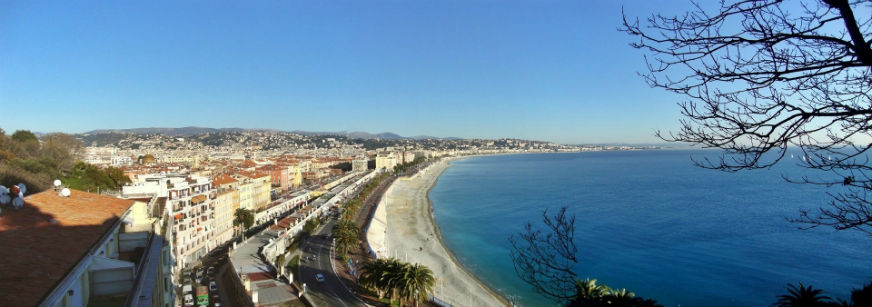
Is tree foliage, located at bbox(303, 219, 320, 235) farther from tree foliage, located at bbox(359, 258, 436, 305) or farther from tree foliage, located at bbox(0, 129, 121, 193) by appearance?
tree foliage, located at bbox(359, 258, 436, 305)

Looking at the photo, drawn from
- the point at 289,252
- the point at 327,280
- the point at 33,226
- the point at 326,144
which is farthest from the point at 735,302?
the point at 326,144

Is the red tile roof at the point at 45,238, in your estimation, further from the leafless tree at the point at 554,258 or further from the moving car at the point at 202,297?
the moving car at the point at 202,297

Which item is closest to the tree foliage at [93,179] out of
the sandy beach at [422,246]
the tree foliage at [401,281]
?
the tree foliage at [401,281]

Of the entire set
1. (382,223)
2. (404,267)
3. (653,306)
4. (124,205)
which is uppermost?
(124,205)

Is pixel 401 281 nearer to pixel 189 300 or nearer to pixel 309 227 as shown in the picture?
pixel 189 300

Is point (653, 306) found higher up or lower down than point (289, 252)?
higher up

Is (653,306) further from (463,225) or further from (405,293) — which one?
(463,225)

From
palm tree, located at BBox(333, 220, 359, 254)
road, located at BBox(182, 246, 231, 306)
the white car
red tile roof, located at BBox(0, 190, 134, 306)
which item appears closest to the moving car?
the white car
